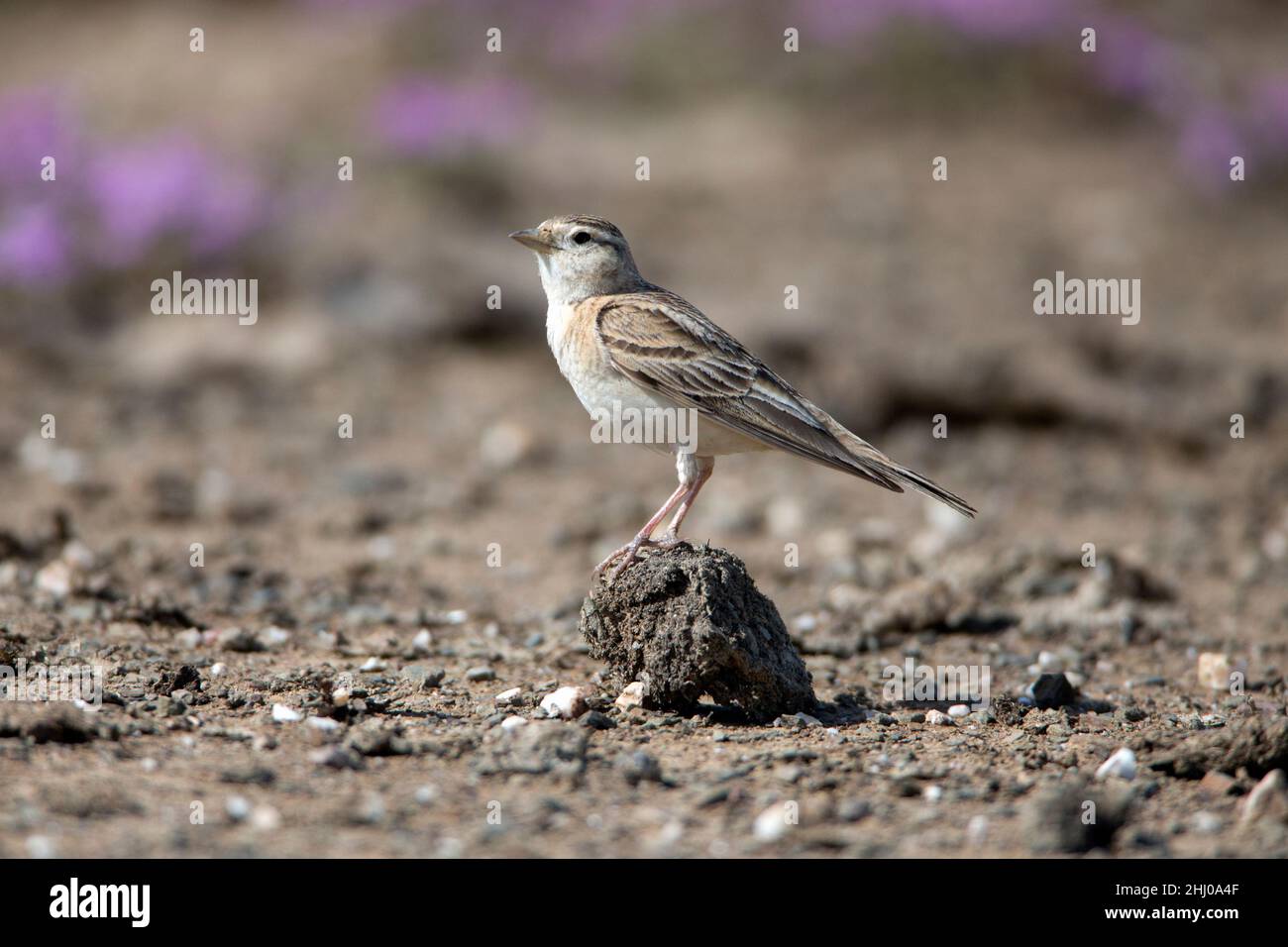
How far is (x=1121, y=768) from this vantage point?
17.4 ft

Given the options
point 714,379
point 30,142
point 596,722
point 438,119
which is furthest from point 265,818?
point 438,119

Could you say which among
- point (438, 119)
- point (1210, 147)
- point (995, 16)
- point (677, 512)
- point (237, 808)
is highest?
point (995, 16)

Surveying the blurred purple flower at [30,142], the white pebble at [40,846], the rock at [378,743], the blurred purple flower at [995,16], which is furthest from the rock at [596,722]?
the blurred purple flower at [995,16]

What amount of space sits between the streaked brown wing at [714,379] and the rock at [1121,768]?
138 cm

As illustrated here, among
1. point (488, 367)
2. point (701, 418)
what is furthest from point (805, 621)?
point (488, 367)

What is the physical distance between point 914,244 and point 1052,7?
472cm

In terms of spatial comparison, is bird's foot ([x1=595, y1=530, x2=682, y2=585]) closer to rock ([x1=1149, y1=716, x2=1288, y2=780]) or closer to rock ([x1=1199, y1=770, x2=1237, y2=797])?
rock ([x1=1149, y1=716, x2=1288, y2=780])

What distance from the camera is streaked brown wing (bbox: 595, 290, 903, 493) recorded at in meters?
6.13

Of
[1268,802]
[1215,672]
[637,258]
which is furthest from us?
[637,258]

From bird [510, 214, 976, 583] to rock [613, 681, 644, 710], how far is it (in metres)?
0.45

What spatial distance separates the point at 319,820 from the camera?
4.62 m

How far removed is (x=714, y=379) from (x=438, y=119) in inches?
366

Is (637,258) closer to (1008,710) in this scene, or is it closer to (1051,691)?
(1051,691)

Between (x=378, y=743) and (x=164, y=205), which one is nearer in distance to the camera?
(x=378, y=743)
